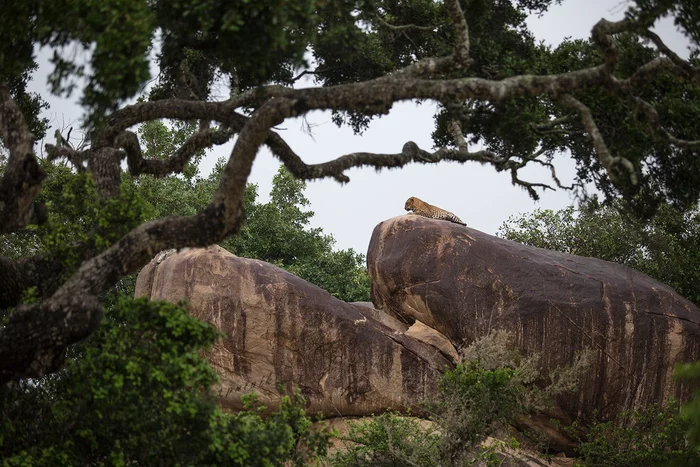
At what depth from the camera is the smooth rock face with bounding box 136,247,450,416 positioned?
1959 cm

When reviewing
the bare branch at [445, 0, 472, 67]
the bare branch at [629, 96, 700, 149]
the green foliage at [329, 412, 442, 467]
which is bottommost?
the green foliage at [329, 412, 442, 467]

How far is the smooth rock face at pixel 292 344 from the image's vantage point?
19594 millimetres

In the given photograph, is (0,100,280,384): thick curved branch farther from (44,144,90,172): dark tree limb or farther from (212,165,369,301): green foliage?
(212,165,369,301): green foliage

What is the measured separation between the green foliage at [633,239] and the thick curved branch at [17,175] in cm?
1678

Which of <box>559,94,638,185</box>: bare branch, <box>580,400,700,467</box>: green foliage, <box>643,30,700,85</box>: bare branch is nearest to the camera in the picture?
<box>559,94,638,185</box>: bare branch

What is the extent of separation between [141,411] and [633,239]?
64.3 ft

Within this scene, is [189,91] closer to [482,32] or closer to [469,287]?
[482,32]

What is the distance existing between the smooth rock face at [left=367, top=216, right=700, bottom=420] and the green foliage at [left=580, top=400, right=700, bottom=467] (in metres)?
0.97

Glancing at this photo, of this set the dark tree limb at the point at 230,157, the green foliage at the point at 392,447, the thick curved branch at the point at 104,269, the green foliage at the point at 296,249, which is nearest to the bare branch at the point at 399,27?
the dark tree limb at the point at 230,157

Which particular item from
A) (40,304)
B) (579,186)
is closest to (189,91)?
(40,304)

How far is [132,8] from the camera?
30.1ft

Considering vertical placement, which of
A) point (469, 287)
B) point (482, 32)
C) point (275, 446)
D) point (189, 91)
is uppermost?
point (482, 32)

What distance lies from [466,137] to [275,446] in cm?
689

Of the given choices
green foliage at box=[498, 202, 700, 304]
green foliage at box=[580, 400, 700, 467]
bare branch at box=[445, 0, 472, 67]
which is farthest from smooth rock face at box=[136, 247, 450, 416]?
bare branch at box=[445, 0, 472, 67]
